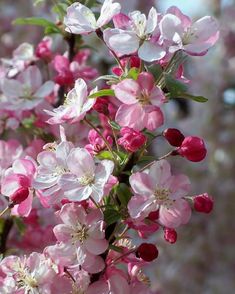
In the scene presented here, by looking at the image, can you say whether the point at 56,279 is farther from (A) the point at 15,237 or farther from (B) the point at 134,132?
(A) the point at 15,237

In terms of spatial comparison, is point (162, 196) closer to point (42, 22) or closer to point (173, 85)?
point (173, 85)

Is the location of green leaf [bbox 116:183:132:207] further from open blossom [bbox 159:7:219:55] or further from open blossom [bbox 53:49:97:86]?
open blossom [bbox 53:49:97:86]

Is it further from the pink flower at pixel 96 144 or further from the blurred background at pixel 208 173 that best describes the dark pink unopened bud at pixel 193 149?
the blurred background at pixel 208 173

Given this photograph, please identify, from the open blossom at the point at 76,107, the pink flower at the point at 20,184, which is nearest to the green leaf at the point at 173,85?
the open blossom at the point at 76,107

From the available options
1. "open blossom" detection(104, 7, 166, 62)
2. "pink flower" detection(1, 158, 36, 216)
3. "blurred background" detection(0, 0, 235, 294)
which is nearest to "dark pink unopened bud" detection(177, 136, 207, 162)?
"open blossom" detection(104, 7, 166, 62)

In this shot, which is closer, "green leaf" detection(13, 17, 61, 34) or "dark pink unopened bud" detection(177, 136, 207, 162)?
"dark pink unopened bud" detection(177, 136, 207, 162)

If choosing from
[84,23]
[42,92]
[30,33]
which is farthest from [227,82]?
[84,23]

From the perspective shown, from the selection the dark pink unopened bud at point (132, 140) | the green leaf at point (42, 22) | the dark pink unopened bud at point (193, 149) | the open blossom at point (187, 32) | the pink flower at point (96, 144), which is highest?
the open blossom at point (187, 32)
